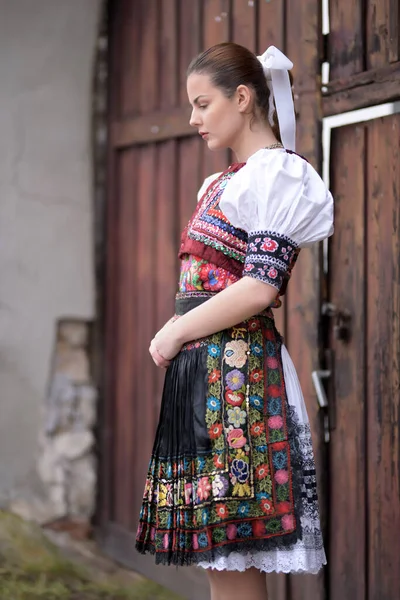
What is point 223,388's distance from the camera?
1.93 metres

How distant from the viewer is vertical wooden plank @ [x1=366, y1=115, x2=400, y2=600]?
264cm

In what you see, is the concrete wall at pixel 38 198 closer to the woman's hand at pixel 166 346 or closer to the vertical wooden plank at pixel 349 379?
the vertical wooden plank at pixel 349 379

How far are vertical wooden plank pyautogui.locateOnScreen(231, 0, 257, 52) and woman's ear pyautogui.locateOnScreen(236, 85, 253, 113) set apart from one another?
1.22 meters

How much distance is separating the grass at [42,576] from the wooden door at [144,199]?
161 millimetres

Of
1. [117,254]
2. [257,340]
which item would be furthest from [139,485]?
[257,340]

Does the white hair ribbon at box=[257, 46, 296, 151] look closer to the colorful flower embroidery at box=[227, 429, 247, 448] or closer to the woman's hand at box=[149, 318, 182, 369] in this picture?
the woman's hand at box=[149, 318, 182, 369]

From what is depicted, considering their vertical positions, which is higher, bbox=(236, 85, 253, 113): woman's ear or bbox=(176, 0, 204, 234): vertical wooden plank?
bbox=(176, 0, 204, 234): vertical wooden plank

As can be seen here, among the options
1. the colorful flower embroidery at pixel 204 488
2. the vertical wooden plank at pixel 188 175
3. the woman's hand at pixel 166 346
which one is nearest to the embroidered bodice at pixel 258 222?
the woman's hand at pixel 166 346

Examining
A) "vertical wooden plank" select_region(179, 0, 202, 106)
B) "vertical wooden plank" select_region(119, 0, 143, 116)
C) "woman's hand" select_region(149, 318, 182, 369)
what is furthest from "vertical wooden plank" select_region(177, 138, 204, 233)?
"woman's hand" select_region(149, 318, 182, 369)

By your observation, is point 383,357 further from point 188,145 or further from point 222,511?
point 188,145

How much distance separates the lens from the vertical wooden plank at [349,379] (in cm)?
276

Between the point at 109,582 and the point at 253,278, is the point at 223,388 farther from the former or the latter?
the point at 109,582

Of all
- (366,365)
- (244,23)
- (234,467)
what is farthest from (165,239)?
(234,467)

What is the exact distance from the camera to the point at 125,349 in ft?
13.1
